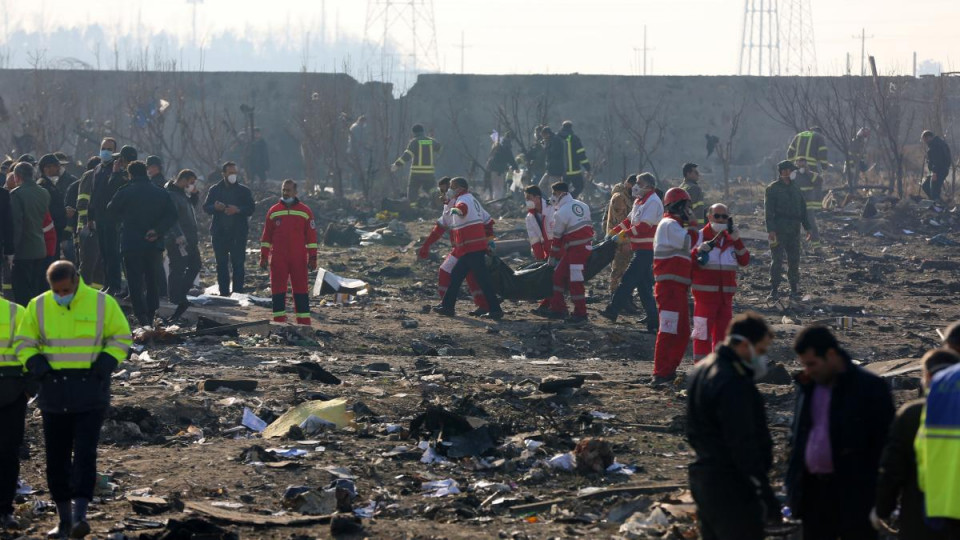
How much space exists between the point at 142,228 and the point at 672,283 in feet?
19.2

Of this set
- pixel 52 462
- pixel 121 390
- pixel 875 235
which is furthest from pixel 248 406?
pixel 875 235

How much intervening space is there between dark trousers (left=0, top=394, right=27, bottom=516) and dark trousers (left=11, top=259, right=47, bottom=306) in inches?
236

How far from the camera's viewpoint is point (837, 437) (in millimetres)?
5520

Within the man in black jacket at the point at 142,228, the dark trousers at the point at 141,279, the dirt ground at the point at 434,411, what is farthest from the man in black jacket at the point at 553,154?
the dark trousers at the point at 141,279

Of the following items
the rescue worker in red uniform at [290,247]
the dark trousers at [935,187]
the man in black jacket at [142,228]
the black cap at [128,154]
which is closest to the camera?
the man in black jacket at [142,228]

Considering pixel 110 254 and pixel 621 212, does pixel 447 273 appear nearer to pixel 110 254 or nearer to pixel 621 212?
pixel 621 212

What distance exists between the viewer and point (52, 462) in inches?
287

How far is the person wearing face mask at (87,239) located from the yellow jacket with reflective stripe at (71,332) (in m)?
8.16

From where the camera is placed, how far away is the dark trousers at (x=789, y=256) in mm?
17078

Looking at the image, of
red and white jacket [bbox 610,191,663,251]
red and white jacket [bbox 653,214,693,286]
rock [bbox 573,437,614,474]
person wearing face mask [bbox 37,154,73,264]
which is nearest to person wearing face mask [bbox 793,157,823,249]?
red and white jacket [bbox 610,191,663,251]

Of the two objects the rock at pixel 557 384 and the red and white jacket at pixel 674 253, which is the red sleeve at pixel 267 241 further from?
the red and white jacket at pixel 674 253

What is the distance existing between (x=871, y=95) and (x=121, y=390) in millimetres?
22112

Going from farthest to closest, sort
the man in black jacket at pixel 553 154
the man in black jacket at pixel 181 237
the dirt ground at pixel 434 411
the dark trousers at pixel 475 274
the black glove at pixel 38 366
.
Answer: the man in black jacket at pixel 553 154 < the man in black jacket at pixel 181 237 < the dark trousers at pixel 475 274 < the dirt ground at pixel 434 411 < the black glove at pixel 38 366

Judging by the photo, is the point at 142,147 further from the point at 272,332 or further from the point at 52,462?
the point at 52,462
